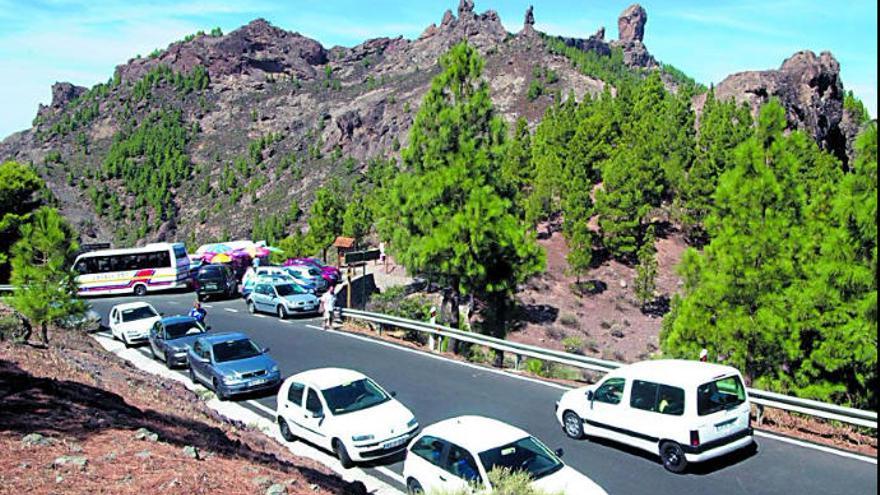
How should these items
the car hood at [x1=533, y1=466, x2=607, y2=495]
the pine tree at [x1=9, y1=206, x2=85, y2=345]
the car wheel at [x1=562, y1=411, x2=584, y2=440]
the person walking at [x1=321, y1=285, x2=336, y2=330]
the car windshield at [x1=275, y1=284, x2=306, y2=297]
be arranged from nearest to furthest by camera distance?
the car hood at [x1=533, y1=466, x2=607, y2=495], the car wheel at [x1=562, y1=411, x2=584, y2=440], the pine tree at [x1=9, y1=206, x2=85, y2=345], the person walking at [x1=321, y1=285, x2=336, y2=330], the car windshield at [x1=275, y1=284, x2=306, y2=297]

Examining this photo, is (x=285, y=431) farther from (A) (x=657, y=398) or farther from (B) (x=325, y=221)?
(B) (x=325, y=221)

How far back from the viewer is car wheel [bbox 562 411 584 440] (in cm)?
1298

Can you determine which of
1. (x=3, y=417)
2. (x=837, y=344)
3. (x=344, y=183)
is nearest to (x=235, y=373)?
(x=3, y=417)

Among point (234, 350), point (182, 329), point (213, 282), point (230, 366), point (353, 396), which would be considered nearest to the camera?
point (353, 396)

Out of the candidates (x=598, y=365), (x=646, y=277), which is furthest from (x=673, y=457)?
(x=646, y=277)

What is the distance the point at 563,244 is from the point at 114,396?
52907 millimetres

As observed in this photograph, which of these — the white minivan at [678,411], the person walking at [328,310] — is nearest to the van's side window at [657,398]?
the white minivan at [678,411]

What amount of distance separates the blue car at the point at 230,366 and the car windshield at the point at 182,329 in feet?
10.9

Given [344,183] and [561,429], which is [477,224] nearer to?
[561,429]

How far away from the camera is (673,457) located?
1120 cm

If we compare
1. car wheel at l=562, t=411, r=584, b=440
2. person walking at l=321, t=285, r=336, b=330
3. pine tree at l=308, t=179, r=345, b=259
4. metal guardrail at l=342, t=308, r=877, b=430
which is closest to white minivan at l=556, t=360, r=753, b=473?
car wheel at l=562, t=411, r=584, b=440

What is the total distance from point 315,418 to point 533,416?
14.7 ft

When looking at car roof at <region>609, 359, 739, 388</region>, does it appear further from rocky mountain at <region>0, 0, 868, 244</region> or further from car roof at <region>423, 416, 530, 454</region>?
rocky mountain at <region>0, 0, 868, 244</region>

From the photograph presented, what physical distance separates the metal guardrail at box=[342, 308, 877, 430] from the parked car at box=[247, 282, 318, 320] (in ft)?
10.9
